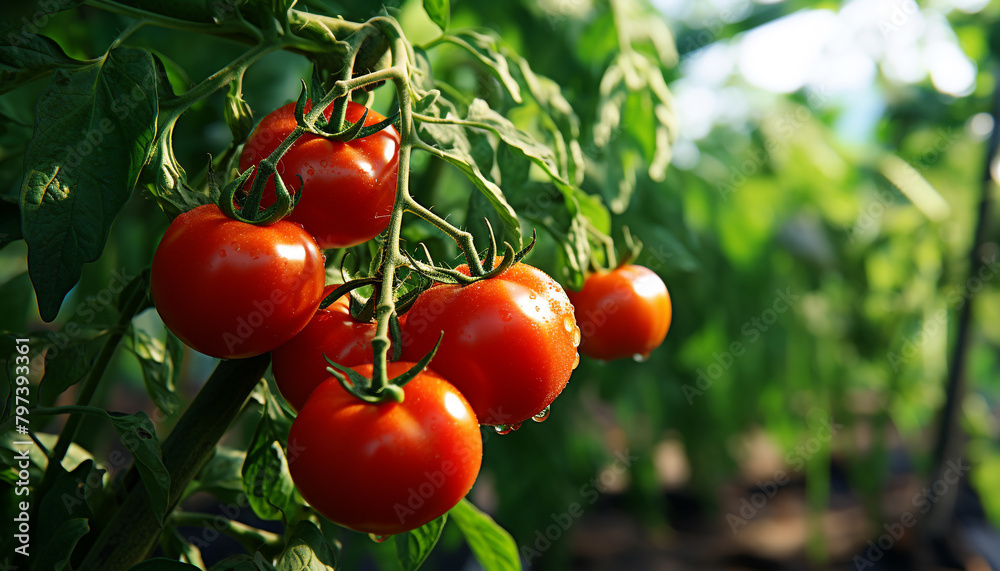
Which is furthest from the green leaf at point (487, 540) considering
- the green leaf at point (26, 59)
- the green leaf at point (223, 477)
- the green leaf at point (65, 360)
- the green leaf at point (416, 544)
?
the green leaf at point (26, 59)

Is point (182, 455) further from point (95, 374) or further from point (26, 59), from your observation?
point (26, 59)

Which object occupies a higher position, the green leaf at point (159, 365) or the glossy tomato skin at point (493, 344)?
the glossy tomato skin at point (493, 344)

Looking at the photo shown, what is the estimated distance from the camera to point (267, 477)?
1.48 feet

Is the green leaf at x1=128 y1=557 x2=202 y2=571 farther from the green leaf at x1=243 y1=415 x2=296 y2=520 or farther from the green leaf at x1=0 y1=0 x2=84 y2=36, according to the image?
the green leaf at x1=0 y1=0 x2=84 y2=36

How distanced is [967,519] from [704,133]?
1.57 metres

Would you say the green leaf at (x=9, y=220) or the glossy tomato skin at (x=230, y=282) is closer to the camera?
the glossy tomato skin at (x=230, y=282)

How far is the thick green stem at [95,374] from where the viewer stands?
423 mm

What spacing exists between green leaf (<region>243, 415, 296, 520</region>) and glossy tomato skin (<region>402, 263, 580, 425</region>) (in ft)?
0.47

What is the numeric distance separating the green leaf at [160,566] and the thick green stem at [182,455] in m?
0.02

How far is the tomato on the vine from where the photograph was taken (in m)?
0.34

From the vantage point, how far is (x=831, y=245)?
1.70 meters

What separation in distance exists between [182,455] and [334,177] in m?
A: 0.18

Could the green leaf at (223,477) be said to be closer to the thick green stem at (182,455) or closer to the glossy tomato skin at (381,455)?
the thick green stem at (182,455)

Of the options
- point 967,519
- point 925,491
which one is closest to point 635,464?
point 925,491
